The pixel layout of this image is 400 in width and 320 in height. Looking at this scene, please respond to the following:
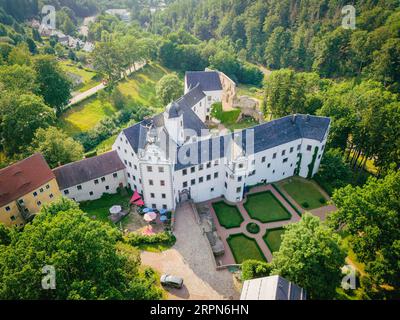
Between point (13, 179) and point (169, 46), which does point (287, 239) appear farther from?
point (169, 46)

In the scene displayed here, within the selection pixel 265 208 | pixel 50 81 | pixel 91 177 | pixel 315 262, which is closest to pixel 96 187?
pixel 91 177

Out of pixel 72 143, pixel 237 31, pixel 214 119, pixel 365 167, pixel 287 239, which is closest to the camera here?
pixel 287 239

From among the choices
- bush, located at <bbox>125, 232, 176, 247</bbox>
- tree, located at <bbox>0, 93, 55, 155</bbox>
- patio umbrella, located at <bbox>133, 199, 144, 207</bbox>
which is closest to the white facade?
patio umbrella, located at <bbox>133, 199, 144, 207</bbox>

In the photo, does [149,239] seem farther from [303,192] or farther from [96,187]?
[303,192]

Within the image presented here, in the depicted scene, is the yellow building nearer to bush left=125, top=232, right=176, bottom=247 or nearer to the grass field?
bush left=125, top=232, right=176, bottom=247

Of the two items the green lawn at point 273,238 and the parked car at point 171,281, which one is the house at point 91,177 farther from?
the green lawn at point 273,238
